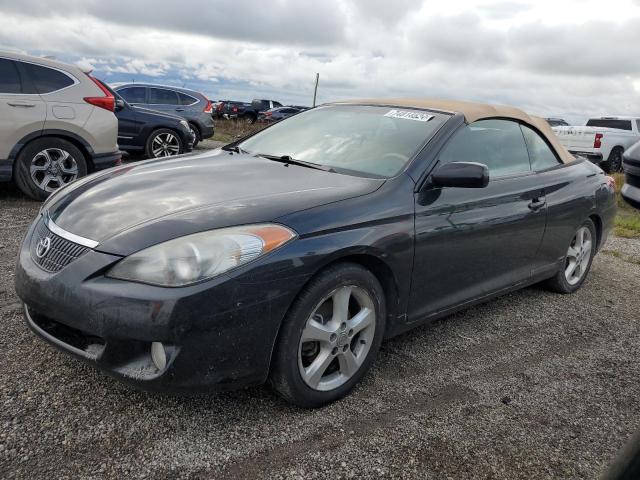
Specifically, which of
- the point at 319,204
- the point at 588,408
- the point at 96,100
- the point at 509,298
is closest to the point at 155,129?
the point at 96,100

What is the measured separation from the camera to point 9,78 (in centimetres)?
594

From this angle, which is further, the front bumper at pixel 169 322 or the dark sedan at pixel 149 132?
the dark sedan at pixel 149 132

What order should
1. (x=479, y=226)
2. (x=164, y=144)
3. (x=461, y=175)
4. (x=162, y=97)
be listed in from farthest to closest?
(x=162, y=97), (x=164, y=144), (x=479, y=226), (x=461, y=175)

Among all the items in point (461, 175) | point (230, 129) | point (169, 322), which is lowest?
point (230, 129)

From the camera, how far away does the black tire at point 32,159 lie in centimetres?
599

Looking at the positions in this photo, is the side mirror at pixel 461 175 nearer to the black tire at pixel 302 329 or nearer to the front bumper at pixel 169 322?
the black tire at pixel 302 329

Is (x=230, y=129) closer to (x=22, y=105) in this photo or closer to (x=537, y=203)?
(x=22, y=105)

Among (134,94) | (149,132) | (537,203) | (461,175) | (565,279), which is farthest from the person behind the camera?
(134,94)

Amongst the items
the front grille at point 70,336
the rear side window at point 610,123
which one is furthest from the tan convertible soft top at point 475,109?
the rear side window at point 610,123

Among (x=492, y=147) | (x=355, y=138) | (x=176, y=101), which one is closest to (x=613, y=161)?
A: (x=176, y=101)

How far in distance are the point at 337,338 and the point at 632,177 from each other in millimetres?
1405

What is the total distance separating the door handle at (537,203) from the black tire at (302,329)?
1563 millimetres

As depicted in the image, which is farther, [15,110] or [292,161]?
[15,110]

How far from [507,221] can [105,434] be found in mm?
2538
